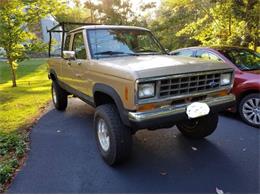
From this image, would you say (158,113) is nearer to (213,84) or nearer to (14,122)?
(213,84)

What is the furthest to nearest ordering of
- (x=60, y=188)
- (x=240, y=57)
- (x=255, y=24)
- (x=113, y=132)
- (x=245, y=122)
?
(x=255, y=24) < (x=240, y=57) < (x=245, y=122) < (x=113, y=132) < (x=60, y=188)

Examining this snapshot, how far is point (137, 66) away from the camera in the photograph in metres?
3.55

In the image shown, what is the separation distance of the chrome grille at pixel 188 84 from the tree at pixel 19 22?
854 centimetres

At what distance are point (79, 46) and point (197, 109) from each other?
2.66m

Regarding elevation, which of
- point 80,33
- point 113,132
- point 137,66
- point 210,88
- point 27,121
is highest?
point 80,33

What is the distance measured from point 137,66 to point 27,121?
12.7 feet

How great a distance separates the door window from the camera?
192 inches

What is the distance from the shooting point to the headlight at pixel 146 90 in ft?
10.9

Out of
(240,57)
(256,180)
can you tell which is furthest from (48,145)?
(240,57)

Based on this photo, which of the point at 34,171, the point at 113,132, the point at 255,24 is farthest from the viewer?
the point at 255,24

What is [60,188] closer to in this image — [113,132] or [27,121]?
[113,132]

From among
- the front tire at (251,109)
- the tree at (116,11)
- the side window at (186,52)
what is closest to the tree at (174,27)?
the tree at (116,11)

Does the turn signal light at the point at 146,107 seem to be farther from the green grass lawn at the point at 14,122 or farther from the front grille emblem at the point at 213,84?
the green grass lawn at the point at 14,122

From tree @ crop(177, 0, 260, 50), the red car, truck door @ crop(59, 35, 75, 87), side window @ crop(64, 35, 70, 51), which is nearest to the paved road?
the red car
